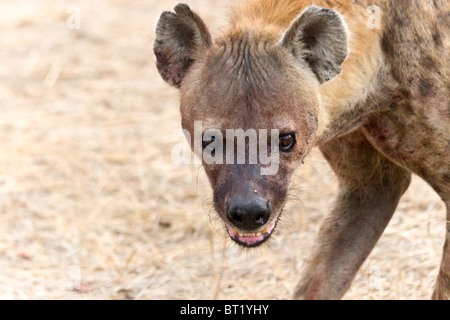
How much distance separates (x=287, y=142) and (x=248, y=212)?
1.27 ft

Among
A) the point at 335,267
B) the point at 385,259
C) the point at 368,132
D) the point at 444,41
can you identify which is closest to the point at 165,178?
the point at 385,259

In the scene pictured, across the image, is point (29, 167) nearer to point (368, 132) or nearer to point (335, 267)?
point (335, 267)

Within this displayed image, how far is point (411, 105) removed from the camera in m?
4.35

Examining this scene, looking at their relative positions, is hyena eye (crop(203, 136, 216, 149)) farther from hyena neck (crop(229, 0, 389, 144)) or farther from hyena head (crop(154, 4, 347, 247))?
hyena neck (crop(229, 0, 389, 144))

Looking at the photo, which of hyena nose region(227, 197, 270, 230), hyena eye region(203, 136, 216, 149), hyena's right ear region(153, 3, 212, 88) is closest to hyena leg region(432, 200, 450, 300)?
hyena nose region(227, 197, 270, 230)

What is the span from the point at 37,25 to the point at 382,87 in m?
7.97

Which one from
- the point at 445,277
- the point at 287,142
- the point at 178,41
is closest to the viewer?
the point at 287,142

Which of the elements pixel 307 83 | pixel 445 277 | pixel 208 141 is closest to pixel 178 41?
pixel 208 141

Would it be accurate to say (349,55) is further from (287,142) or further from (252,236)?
(252,236)

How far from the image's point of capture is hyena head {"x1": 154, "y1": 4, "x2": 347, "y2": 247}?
12.9ft

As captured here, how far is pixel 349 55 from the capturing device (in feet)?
13.9

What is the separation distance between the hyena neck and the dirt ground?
452 mm

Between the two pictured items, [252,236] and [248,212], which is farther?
[252,236]

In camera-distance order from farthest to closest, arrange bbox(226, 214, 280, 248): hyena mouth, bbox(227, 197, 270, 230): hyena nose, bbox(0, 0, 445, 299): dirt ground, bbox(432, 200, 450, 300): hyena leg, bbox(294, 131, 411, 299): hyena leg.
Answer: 1. bbox(0, 0, 445, 299): dirt ground
2. bbox(294, 131, 411, 299): hyena leg
3. bbox(432, 200, 450, 300): hyena leg
4. bbox(226, 214, 280, 248): hyena mouth
5. bbox(227, 197, 270, 230): hyena nose
